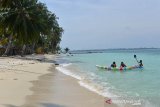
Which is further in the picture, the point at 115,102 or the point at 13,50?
the point at 13,50

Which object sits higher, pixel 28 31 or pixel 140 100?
pixel 28 31

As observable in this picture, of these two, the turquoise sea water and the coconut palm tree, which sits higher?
the coconut palm tree

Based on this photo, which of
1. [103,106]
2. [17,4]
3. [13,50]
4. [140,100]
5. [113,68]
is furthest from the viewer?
[13,50]

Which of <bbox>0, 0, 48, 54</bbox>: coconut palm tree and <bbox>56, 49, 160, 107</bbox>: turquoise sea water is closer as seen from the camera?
<bbox>0, 0, 48, 54</bbox>: coconut palm tree

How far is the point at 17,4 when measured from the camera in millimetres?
10766

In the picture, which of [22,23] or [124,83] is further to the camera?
[124,83]

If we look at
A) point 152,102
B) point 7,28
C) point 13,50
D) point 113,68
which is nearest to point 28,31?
point 7,28

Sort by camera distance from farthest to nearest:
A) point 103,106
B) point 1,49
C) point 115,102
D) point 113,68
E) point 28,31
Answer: point 1,49 < point 113,68 < point 115,102 < point 103,106 < point 28,31

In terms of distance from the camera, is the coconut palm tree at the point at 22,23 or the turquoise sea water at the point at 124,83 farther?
the turquoise sea water at the point at 124,83

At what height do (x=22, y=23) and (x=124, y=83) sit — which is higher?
(x=22, y=23)

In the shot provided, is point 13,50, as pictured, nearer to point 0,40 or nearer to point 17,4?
point 0,40

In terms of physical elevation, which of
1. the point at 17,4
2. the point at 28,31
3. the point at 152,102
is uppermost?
the point at 17,4

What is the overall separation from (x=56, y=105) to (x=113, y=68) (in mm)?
22938

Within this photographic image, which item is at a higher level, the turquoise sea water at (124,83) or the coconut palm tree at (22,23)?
the coconut palm tree at (22,23)
